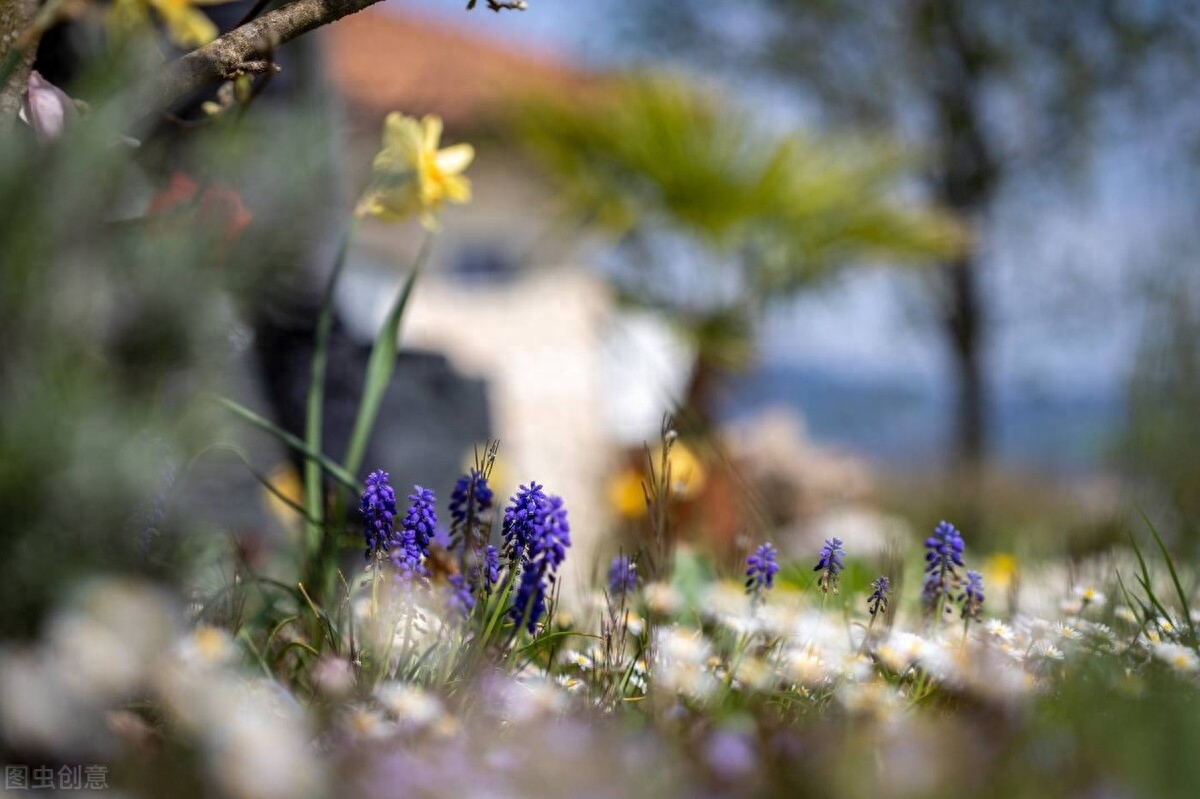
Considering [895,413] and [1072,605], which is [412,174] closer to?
[1072,605]

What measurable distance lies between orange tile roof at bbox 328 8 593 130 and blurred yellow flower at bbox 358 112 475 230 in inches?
225

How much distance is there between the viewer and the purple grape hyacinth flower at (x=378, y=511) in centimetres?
89

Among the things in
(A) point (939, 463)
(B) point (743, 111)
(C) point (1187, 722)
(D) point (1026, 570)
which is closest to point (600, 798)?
(C) point (1187, 722)

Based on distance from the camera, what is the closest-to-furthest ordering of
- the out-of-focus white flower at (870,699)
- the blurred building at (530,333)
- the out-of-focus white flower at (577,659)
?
the out-of-focus white flower at (870,699) → the out-of-focus white flower at (577,659) → the blurred building at (530,333)

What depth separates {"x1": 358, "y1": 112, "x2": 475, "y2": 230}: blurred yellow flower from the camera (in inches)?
49.3

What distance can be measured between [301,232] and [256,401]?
6.69 ft

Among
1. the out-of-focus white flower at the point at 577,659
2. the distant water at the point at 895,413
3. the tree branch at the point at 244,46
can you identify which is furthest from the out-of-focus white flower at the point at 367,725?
the distant water at the point at 895,413

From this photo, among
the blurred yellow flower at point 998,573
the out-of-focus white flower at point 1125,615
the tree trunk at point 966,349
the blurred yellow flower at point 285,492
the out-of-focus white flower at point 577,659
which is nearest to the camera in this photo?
the out-of-focus white flower at point 577,659

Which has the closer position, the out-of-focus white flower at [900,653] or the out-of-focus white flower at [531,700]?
the out-of-focus white flower at [531,700]

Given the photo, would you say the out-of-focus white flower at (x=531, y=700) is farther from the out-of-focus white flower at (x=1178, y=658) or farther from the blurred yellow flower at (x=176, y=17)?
the blurred yellow flower at (x=176, y=17)

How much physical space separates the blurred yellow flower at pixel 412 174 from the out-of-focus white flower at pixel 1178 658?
83 cm

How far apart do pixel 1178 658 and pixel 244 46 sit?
0.92m

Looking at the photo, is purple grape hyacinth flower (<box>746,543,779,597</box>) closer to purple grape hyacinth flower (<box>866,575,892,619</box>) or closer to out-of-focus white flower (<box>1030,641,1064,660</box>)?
purple grape hyacinth flower (<box>866,575,892,619</box>)

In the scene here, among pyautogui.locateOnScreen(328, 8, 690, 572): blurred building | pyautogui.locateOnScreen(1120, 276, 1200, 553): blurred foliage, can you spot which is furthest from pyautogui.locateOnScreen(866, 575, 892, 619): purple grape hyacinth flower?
pyautogui.locateOnScreen(328, 8, 690, 572): blurred building
